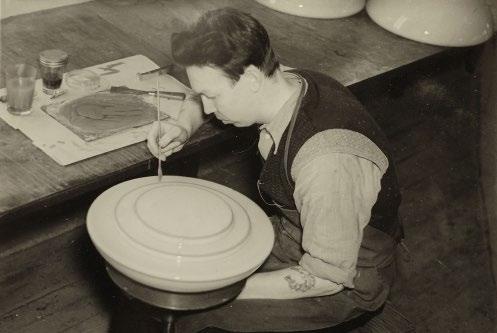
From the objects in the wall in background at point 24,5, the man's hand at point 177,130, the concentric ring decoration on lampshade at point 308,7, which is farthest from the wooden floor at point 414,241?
the man's hand at point 177,130

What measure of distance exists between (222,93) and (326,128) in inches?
11.1

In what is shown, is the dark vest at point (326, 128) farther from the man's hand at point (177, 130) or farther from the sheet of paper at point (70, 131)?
the sheet of paper at point (70, 131)

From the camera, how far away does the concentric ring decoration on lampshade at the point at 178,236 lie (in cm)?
142

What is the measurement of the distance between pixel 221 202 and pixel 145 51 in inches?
38.2

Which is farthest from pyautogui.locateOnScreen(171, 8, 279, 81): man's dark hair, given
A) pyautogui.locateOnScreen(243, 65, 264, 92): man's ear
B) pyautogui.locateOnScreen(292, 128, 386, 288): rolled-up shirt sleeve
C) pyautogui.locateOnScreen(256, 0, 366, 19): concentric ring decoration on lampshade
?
pyautogui.locateOnScreen(256, 0, 366, 19): concentric ring decoration on lampshade

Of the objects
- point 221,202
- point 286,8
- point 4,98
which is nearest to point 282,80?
point 221,202

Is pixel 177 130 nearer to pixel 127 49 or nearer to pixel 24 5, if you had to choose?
pixel 127 49

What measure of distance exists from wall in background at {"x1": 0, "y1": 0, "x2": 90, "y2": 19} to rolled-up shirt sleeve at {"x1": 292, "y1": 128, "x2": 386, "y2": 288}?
138 centimetres

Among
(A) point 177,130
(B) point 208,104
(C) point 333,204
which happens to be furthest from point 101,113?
(C) point 333,204

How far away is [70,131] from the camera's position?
1880 mm

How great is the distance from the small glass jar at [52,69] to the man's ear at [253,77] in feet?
2.12

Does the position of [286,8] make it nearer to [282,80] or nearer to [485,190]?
[282,80]

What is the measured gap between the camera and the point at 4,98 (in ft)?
6.48

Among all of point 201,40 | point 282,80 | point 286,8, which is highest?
point 201,40
